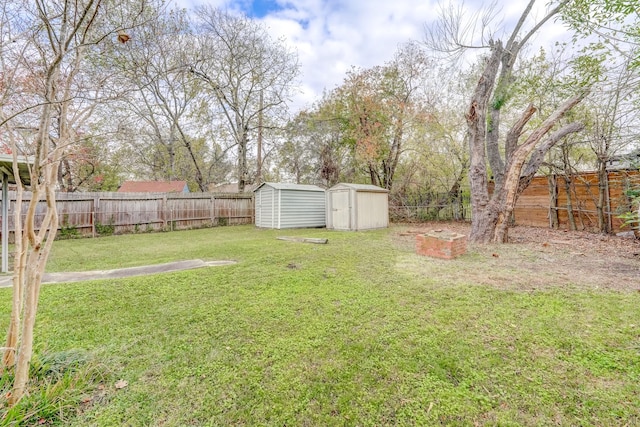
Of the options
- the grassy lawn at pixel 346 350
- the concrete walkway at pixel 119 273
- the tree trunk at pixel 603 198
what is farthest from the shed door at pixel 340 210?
the tree trunk at pixel 603 198

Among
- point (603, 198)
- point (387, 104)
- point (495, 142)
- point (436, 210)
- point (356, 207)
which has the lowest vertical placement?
point (436, 210)

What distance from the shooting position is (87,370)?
→ 173cm

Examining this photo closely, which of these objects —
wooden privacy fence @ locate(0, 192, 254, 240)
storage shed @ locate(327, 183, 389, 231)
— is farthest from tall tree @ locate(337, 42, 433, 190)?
wooden privacy fence @ locate(0, 192, 254, 240)

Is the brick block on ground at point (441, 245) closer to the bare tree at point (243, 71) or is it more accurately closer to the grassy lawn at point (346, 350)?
the grassy lawn at point (346, 350)

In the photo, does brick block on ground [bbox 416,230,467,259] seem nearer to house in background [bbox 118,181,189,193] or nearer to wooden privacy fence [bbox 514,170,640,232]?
wooden privacy fence [bbox 514,170,640,232]

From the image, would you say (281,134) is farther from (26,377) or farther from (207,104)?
(26,377)

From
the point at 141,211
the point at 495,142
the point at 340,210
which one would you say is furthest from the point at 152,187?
the point at 495,142

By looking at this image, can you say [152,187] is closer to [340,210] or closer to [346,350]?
[340,210]

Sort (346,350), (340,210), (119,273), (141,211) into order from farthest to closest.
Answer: (141,211) → (340,210) → (119,273) → (346,350)

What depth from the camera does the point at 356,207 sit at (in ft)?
30.7

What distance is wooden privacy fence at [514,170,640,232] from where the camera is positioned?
6945 millimetres

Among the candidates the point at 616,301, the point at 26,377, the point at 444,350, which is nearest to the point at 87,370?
the point at 26,377

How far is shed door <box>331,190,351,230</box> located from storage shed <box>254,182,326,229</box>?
1.45 metres

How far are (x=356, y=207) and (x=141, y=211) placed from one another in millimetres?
7714
